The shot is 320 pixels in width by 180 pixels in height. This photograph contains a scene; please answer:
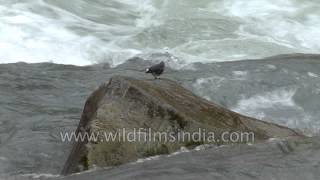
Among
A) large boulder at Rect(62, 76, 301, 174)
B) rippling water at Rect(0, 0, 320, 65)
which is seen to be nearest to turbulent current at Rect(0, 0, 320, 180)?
rippling water at Rect(0, 0, 320, 65)

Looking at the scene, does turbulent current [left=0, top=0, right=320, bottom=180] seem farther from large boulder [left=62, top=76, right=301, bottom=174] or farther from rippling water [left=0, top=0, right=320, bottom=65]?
large boulder [left=62, top=76, right=301, bottom=174]

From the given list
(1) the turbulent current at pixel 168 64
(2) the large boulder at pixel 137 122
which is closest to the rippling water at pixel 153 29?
(1) the turbulent current at pixel 168 64

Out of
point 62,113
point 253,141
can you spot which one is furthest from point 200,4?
point 253,141

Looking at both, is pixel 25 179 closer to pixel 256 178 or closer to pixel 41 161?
pixel 41 161

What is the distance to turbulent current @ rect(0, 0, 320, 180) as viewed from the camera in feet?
17.6

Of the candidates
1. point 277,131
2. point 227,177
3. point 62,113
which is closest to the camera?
point 227,177

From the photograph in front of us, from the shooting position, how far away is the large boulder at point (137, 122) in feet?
16.6

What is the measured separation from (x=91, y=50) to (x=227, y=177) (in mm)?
5811

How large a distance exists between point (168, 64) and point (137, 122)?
3.84 metres

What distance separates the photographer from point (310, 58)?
9266 millimetres

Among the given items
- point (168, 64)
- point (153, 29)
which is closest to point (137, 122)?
point (168, 64)

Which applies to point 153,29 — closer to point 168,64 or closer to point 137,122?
point 168,64

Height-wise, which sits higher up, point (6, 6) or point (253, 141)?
point (6, 6)

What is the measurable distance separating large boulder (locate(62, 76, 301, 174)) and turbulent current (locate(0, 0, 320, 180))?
0.15 meters
